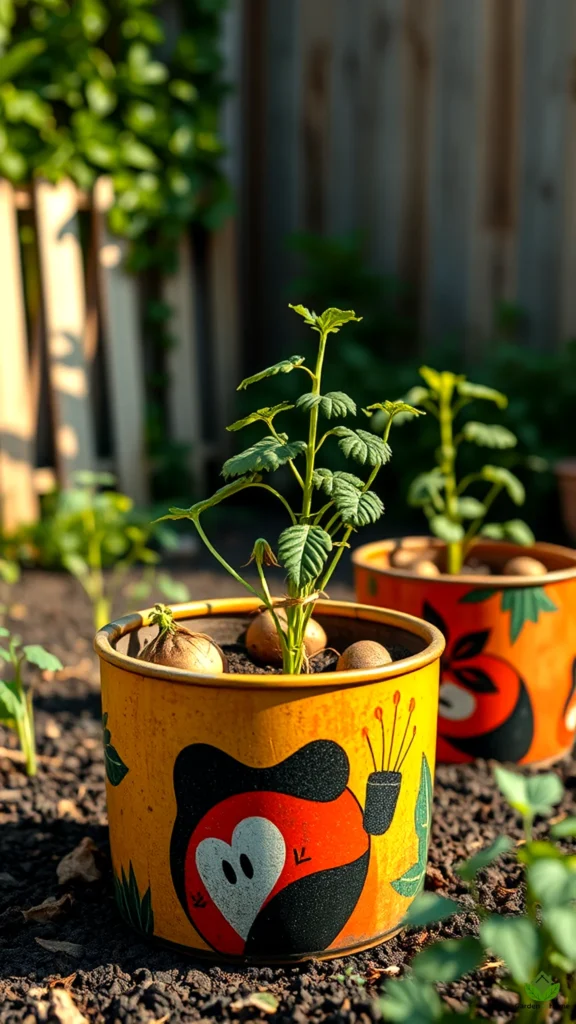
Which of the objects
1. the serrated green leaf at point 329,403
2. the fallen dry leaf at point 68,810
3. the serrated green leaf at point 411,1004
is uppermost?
the serrated green leaf at point 329,403

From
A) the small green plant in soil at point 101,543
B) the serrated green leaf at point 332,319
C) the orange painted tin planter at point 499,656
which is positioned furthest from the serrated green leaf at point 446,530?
the small green plant in soil at point 101,543

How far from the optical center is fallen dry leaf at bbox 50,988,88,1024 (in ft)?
5.01

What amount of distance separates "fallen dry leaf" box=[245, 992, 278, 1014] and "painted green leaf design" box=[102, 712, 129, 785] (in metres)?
0.39

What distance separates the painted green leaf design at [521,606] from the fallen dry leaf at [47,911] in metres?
1.12

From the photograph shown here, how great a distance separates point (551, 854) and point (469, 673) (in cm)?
118

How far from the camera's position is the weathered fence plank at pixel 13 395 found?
4176 mm

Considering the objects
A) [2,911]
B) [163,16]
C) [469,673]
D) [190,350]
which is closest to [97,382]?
[190,350]

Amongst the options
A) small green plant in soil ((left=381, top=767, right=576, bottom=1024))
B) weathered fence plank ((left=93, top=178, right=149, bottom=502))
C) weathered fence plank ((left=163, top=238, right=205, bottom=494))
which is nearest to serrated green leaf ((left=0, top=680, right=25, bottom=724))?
small green plant in soil ((left=381, top=767, right=576, bottom=1024))

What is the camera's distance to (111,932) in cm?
182

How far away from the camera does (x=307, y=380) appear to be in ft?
16.1

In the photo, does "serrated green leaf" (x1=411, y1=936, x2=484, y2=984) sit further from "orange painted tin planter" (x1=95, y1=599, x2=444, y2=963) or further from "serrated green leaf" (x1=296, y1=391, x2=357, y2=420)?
"serrated green leaf" (x1=296, y1=391, x2=357, y2=420)

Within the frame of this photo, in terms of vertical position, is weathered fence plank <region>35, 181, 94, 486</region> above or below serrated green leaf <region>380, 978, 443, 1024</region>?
above

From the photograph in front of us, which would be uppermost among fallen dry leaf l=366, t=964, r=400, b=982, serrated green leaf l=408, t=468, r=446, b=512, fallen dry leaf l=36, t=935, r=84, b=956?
serrated green leaf l=408, t=468, r=446, b=512

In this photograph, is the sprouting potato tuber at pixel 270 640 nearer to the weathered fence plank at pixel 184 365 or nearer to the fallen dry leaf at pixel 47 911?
the fallen dry leaf at pixel 47 911
